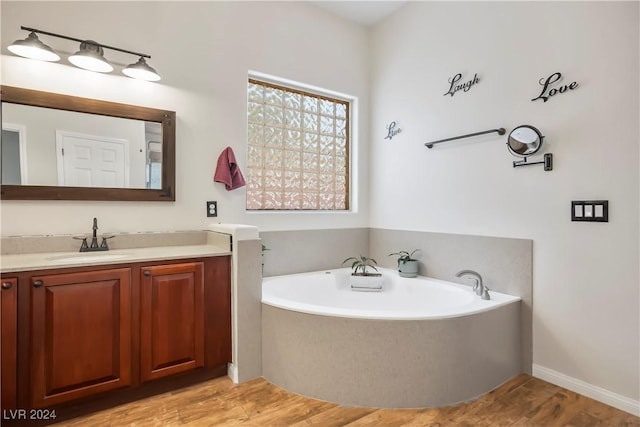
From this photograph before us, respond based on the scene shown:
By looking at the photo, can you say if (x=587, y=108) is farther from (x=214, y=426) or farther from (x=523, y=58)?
(x=214, y=426)

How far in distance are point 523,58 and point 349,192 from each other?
1.80 meters

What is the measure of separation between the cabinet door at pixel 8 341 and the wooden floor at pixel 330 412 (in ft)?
1.04

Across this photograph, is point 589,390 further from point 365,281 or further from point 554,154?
point 365,281

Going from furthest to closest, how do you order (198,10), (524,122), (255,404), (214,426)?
(198,10), (524,122), (255,404), (214,426)

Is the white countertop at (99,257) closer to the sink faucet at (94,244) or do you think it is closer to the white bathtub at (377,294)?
the sink faucet at (94,244)

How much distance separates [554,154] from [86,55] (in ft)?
9.50

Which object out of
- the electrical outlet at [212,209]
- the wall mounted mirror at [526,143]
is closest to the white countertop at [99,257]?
the electrical outlet at [212,209]

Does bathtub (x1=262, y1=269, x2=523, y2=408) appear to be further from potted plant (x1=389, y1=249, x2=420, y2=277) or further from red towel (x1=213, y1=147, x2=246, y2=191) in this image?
red towel (x1=213, y1=147, x2=246, y2=191)

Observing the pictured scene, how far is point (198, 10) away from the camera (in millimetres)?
2549

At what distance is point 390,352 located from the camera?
186 cm

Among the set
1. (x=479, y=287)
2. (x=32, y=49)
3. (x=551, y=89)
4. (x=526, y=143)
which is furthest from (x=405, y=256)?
(x=32, y=49)

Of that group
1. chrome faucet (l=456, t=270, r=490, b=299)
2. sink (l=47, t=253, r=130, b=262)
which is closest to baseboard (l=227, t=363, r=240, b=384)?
sink (l=47, t=253, r=130, b=262)

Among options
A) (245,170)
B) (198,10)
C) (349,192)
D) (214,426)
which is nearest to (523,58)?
(349,192)

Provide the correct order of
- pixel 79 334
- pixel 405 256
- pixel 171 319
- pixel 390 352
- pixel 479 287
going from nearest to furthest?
pixel 79 334 < pixel 390 352 < pixel 171 319 < pixel 479 287 < pixel 405 256
